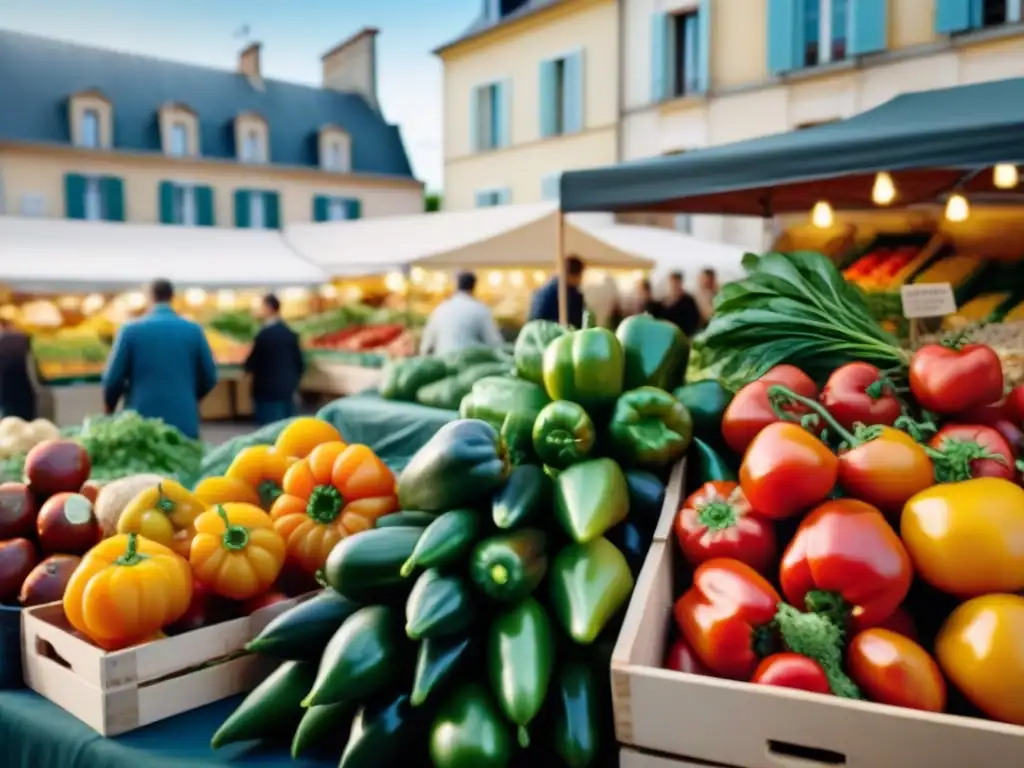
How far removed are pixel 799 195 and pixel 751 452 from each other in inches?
209

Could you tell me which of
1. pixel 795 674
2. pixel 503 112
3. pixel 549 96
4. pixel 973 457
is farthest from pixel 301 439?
pixel 503 112

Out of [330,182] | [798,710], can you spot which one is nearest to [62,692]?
[798,710]

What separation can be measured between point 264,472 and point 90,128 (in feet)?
76.4

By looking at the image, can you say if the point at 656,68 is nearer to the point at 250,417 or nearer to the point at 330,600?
the point at 250,417

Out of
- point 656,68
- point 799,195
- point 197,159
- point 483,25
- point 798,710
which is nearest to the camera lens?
point 798,710

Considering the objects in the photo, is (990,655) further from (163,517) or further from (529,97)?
(529,97)

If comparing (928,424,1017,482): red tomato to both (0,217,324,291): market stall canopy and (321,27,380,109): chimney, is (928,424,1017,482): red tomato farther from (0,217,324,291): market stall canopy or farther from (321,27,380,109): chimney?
(321,27,380,109): chimney

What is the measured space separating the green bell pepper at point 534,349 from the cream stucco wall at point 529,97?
50.3ft

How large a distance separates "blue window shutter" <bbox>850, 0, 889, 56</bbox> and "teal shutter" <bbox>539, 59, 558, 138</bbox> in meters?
6.82

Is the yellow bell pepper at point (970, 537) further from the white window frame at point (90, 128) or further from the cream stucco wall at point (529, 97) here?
the white window frame at point (90, 128)

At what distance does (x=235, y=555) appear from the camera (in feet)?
5.81

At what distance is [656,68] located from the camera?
16.1 m

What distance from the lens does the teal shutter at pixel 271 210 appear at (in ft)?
81.6

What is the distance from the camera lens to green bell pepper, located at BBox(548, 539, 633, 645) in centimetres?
135
